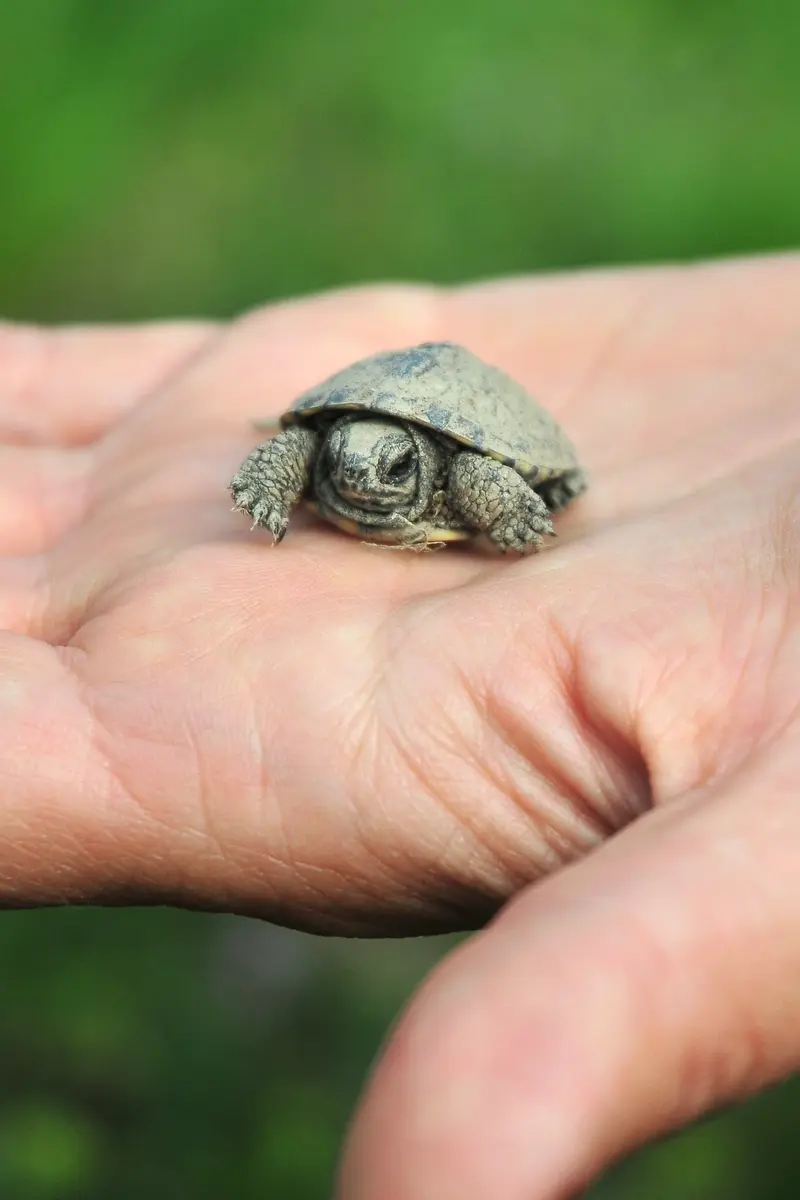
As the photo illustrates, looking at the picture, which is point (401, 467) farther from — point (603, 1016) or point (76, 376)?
point (603, 1016)

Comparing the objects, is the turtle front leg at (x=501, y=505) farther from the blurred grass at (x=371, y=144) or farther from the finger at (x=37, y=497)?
the blurred grass at (x=371, y=144)

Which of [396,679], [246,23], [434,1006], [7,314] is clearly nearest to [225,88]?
[246,23]

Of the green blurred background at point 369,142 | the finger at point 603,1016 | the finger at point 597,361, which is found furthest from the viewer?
the green blurred background at point 369,142

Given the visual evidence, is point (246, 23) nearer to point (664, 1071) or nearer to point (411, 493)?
point (411, 493)

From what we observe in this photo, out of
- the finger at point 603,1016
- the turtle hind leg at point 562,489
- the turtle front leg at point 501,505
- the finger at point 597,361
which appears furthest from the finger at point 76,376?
the finger at point 603,1016

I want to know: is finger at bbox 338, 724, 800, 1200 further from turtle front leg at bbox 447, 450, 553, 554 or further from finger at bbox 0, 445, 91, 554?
finger at bbox 0, 445, 91, 554

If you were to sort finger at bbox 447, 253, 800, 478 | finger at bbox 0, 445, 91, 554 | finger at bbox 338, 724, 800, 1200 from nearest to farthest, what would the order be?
finger at bbox 338, 724, 800, 1200 → finger at bbox 447, 253, 800, 478 → finger at bbox 0, 445, 91, 554

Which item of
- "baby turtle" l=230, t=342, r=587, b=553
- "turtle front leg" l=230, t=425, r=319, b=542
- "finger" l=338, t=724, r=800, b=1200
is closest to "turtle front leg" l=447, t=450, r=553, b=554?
"baby turtle" l=230, t=342, r=587, b=553

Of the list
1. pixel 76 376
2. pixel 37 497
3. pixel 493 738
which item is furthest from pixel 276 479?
pixel 76 376
